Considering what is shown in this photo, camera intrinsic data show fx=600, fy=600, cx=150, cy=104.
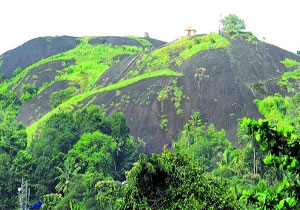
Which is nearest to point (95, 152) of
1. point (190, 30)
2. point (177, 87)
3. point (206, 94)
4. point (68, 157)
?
point (68, 157)

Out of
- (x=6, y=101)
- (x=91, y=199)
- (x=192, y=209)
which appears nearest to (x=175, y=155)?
(x=192, y=209)

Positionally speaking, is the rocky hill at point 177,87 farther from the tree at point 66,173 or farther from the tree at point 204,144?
the tree at point 66,173

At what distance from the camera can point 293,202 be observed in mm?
5207

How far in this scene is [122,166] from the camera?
5825 centimetres

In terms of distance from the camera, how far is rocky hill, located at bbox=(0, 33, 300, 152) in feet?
223

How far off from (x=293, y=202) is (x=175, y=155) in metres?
15.5

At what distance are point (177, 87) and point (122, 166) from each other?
17.3 m

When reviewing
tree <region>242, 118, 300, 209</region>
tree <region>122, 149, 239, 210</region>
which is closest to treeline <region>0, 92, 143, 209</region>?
tree <region>122, 149, 239, 210</region>

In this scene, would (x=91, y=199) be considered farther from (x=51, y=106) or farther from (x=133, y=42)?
(x=133, y=42)

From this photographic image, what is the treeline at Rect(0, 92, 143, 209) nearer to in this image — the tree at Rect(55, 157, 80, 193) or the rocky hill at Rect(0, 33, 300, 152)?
the tree at Rect(55, 157, 80, 193)

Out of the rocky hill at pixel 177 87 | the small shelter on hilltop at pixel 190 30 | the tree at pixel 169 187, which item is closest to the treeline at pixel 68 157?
the rocky hill at pixel 177 87

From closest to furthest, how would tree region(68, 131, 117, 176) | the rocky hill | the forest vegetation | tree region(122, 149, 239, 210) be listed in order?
the forest vegetation → tree region(122, 149, 239, 210) → tree region(68, 131, 117, 176) → the rocky hill

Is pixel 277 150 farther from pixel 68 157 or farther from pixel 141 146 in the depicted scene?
pixel 141 146

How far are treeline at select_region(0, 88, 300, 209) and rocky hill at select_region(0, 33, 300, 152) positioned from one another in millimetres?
2707
